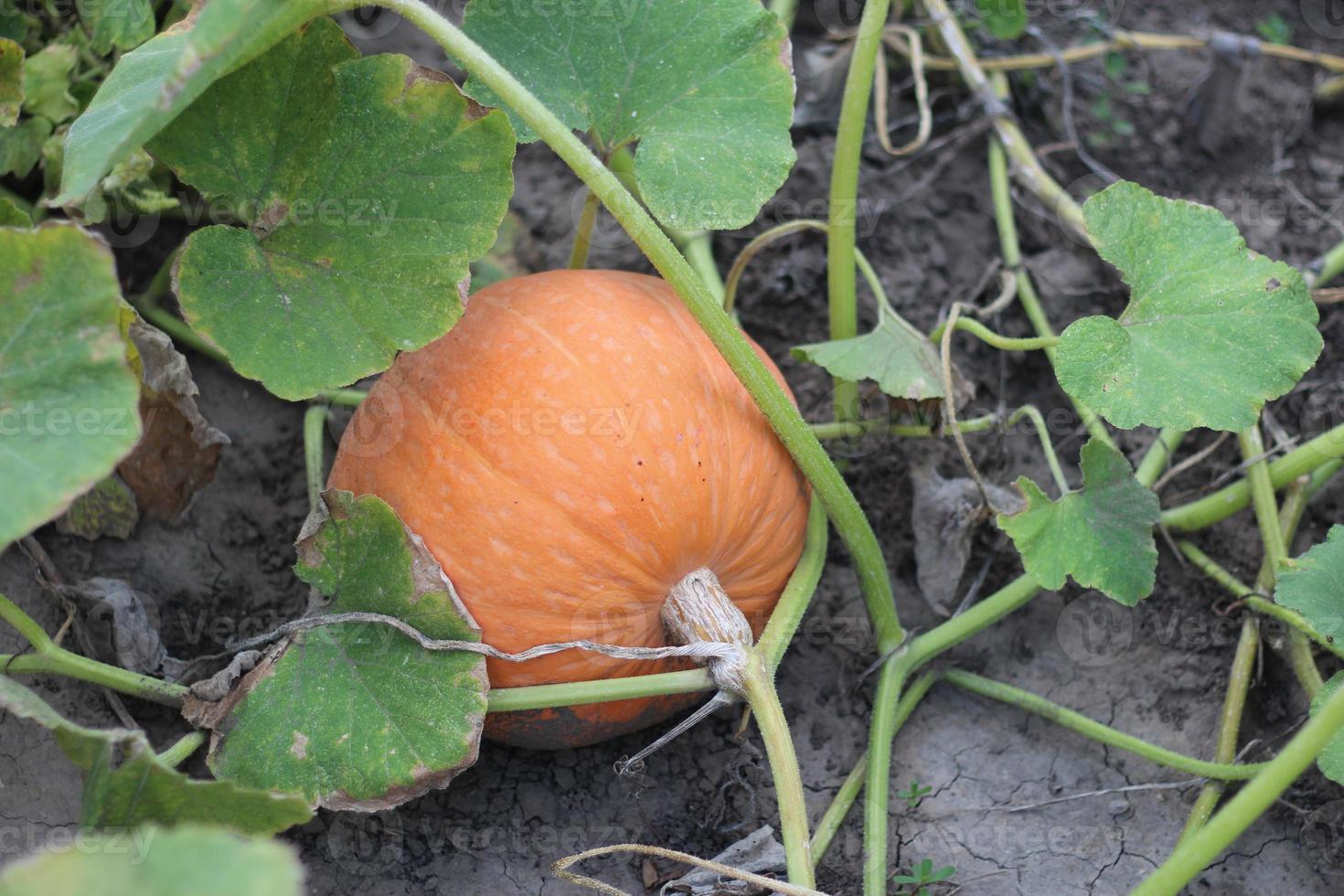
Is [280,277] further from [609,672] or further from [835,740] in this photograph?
[835,740]

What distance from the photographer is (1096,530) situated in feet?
5.75

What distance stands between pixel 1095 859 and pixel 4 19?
2.24 meters

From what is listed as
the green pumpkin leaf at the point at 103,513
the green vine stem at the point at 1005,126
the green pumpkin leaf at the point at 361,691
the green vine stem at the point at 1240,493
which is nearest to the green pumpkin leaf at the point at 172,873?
the green pumpkin leaf at the point at 361,691

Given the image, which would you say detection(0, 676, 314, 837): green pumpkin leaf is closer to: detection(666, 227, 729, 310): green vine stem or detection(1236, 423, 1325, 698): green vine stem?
detection(666, 227, 729, 310): green vine stem

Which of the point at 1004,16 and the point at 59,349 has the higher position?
the point at 59,349

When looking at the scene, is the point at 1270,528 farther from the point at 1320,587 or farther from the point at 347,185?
the point at 347,185

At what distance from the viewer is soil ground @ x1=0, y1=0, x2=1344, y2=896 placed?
5.74ft

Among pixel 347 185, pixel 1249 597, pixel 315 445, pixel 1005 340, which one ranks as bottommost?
pixel 1249 597

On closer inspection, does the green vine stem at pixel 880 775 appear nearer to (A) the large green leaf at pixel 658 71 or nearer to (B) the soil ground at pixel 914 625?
(B) the soil ground at pixel 914 625

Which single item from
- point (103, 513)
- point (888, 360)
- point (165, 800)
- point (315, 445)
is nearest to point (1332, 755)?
point (888, 360)

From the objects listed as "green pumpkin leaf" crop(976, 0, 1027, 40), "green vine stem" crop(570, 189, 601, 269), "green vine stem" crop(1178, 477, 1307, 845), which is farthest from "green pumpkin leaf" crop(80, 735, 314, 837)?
"green pumpkin leaf" crop(976, 0, 1027, 40)

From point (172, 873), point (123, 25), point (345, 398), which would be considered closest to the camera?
point (172, 873)

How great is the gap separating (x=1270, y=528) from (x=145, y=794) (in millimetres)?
1663

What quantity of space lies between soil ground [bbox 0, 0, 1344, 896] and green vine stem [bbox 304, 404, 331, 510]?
0.16m
